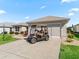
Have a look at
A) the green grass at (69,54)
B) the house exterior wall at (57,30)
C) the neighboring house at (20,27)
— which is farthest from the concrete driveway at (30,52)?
the neighboring house at (20,27)

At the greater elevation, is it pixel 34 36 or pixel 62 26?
pixel 62 26

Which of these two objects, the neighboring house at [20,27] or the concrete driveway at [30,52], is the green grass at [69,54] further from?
the neighboring house at [20,27]

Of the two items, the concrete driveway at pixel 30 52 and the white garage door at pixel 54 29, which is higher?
the white garage door at pixel 54 29

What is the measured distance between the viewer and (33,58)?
347 inches

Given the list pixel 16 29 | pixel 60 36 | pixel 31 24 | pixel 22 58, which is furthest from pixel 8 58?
pixel 16 29

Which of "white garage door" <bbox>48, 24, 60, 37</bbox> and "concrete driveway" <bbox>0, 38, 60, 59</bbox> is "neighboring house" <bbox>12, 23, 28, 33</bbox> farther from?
"concrete driveway" <bbox>0, 38, 60, 59</bbox>

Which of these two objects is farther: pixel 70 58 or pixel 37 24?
pixel 37 24

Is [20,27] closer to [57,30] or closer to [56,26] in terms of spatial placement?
[56,26]

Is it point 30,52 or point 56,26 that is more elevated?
point 56,26

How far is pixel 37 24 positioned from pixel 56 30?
12.0 ft

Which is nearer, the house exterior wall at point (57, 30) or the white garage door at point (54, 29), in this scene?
the house exterior wall at point (57, 30)

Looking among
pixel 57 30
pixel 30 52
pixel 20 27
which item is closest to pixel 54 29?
pixel 57 30

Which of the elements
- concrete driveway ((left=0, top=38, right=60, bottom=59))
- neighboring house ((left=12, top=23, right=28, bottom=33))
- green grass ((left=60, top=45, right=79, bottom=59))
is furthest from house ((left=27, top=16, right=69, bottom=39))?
neighboring house ((left=12, top=23, right=28, bottom=33))

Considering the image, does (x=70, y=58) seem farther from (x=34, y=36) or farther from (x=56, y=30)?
(x=56, y=30)
